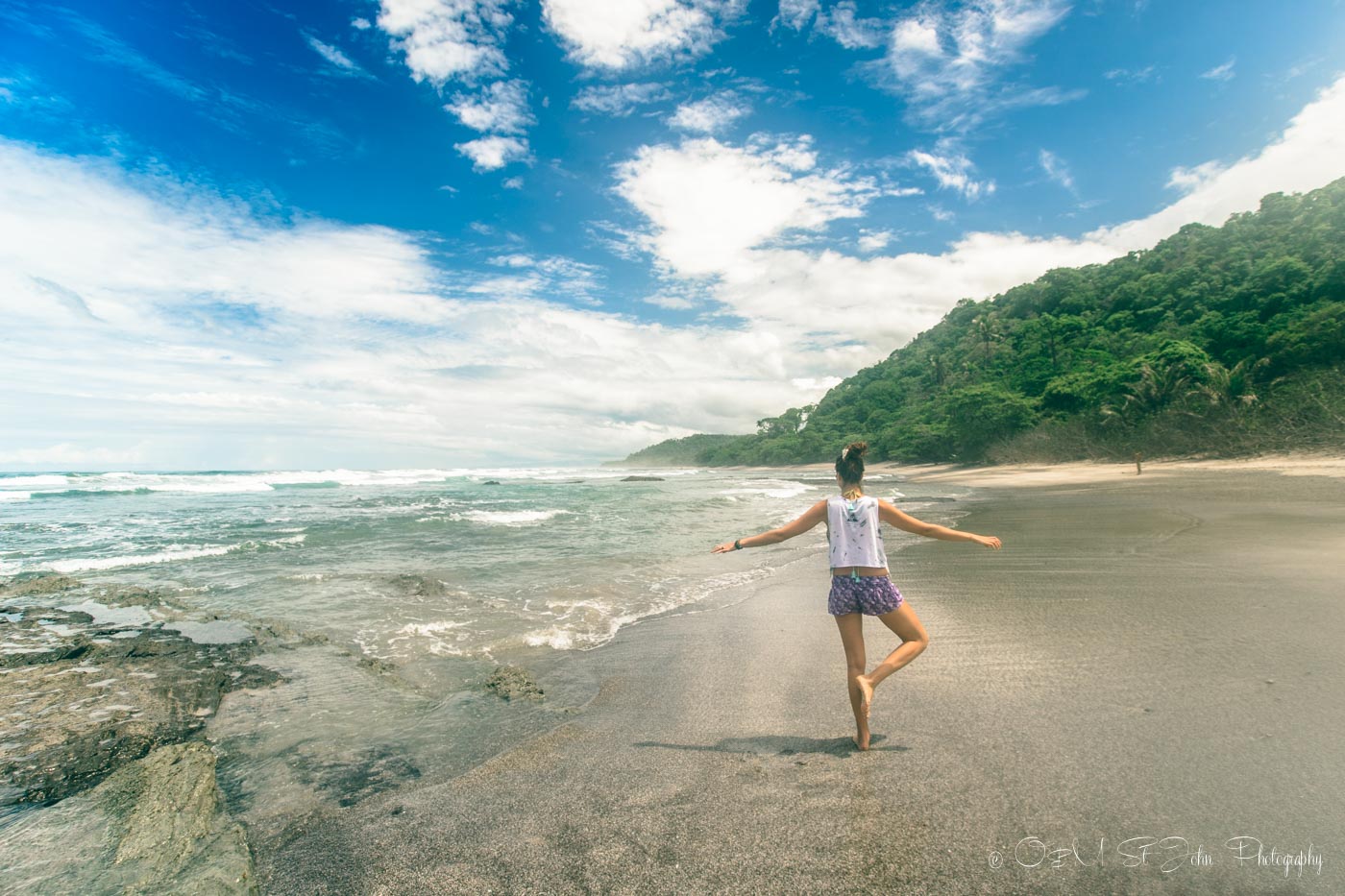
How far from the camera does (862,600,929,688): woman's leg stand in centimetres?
374

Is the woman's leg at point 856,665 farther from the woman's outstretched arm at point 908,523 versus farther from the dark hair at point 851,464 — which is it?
the dark hair at point 851,464

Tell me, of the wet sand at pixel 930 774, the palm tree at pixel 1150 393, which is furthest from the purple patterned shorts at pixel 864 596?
the palm tree at pixel 1150 393

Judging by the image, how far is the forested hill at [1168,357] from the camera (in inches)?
1236

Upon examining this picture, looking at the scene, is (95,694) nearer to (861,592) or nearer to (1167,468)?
(861,592)

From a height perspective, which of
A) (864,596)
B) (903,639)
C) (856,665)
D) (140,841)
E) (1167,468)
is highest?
(864,596)

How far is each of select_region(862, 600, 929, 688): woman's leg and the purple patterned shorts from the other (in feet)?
0.23

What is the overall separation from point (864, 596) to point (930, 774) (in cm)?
105

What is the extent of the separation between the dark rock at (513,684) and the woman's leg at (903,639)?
118 inches

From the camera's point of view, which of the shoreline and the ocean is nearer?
the ocean

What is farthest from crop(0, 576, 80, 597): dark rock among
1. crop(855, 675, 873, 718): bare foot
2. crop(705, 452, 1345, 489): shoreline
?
crop(705, 452, 1345, 489): shoreline

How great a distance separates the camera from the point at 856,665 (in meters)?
3.74

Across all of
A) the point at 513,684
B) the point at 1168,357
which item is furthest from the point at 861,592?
the point at 1168,357

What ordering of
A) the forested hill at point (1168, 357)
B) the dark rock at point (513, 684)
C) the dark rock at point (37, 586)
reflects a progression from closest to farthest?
the dark rock at point (513, 684)
the dark rock at point (37, 586)
the forested hill at point (1168, 357)

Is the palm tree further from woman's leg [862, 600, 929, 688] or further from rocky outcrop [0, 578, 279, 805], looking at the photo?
rocky outcrop [0, 578, 279, 805]
